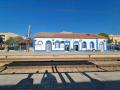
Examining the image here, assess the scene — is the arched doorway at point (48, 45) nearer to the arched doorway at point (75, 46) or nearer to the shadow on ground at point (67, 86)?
the arched doorway at point (75, 46)

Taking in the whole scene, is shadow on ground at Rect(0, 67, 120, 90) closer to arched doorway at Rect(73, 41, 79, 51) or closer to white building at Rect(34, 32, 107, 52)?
white building at Rect(34, 32, 107, 52)

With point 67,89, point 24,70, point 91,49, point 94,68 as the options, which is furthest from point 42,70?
point 91,49

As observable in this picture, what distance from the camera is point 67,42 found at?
49.5 m

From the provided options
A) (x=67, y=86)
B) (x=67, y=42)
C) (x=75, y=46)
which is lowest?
(x=67, y=86)

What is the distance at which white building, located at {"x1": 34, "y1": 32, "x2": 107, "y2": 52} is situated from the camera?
47.6m

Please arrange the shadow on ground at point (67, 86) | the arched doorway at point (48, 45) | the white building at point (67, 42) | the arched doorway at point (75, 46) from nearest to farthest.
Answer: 1. the shadow on ground at point (67, 86)
2. the white building at point (67, 42)
3. the arched doorway at point (48, 45)
4. the arched doorway at point (75, 46)

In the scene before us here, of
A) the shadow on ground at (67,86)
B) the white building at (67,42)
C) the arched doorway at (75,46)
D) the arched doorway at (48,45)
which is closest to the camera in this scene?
the shadow on ground at (67,86)

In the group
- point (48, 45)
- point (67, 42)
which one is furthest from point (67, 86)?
point (67, 42)

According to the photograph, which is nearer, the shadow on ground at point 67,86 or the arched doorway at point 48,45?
the shadow on ground at point 67,86

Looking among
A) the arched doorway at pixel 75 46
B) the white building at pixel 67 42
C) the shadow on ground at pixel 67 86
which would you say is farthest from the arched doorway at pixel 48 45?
the shadow on ground at pixel 67 86

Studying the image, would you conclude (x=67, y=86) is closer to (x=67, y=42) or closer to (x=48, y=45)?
(x=48, y=45)

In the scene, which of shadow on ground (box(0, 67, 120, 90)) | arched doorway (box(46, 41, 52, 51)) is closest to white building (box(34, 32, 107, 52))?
arched doorway (box(46, 41, 52, 51))

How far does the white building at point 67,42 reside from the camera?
156 ft

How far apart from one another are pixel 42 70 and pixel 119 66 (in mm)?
5600
